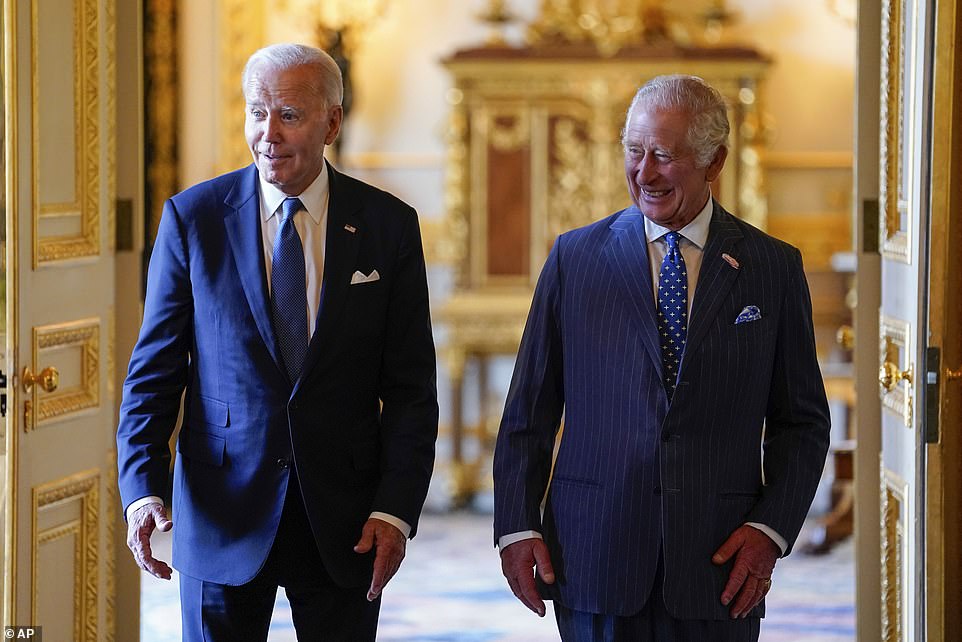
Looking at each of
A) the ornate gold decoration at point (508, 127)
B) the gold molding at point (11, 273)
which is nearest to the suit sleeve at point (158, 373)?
the gold molding at point (11, 273)

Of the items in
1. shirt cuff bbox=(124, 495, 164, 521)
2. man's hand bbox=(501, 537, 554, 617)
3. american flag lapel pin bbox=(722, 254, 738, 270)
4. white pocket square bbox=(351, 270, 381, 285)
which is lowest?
man's hand bbox=(501, 537, 554, 617)

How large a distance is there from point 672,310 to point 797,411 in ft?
0.92

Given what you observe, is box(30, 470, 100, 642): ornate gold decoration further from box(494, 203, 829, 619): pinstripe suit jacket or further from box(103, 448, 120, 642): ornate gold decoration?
box(494, 203, 829, 619): pinstripe suit jacket

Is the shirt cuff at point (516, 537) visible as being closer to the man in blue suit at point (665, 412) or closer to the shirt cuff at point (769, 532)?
the man in blue suit at point (665, 412)

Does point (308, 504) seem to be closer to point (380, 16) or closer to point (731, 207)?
point (731, 207)

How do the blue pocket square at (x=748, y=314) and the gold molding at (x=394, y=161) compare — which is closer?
the blue pocket square at (x=748, y=314)

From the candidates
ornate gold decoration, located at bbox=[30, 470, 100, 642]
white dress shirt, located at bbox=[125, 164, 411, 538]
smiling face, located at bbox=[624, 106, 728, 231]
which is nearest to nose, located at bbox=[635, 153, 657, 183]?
smiling face, located at bbox=[624, 106, 728, 231]

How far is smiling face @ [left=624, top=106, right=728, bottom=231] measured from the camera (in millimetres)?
2211

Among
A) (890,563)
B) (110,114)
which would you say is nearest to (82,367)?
(110,114)

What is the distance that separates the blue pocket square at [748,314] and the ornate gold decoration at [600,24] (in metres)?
4.97

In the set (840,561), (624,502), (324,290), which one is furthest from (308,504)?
(840,561)

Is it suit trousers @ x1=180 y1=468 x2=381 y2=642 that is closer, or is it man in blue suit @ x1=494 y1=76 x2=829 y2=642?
man in blue suit @ x1=494 y1=76 x2=829 y2=642

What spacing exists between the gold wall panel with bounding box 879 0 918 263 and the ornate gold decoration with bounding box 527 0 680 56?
3.89 metres

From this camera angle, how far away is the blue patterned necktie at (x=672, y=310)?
2.28 meters
